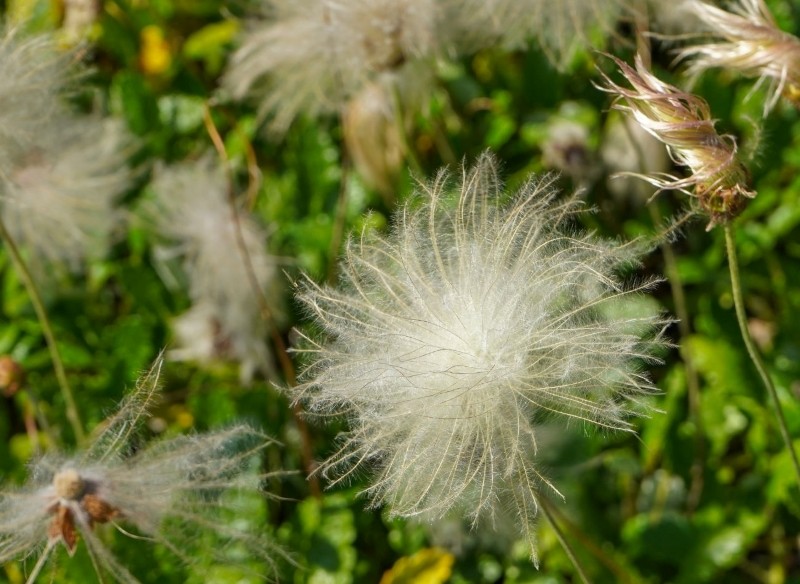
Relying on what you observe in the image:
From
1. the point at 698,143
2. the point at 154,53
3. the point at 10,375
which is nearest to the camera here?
the point at 698,143

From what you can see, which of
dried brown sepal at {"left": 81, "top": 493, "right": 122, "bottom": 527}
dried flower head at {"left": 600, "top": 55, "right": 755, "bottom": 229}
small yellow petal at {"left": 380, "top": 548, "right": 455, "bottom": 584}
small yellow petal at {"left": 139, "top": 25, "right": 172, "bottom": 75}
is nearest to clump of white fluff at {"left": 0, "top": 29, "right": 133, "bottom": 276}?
small yellow petal at {"left": 139, "top": 25, "right": 172, "bottom": 75}

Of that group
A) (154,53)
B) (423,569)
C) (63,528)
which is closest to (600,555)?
(423,569)

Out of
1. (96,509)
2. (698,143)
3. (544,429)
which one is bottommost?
(544,429)

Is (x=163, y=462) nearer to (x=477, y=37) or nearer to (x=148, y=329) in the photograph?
(x=148, y=329)

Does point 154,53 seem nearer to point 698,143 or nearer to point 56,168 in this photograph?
point 56,168

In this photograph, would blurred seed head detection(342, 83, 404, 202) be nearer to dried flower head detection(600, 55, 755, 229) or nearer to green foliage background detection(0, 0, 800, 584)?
green foliage background detection(0, 0, 800, 584)

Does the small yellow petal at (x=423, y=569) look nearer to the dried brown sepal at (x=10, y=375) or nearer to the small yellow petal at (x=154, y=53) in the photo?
the dried brown sepal at (x=10, y=375)

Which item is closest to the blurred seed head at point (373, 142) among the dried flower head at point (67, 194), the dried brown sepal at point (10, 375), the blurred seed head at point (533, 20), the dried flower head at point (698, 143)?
the blurred seed head at point (533, 20)
